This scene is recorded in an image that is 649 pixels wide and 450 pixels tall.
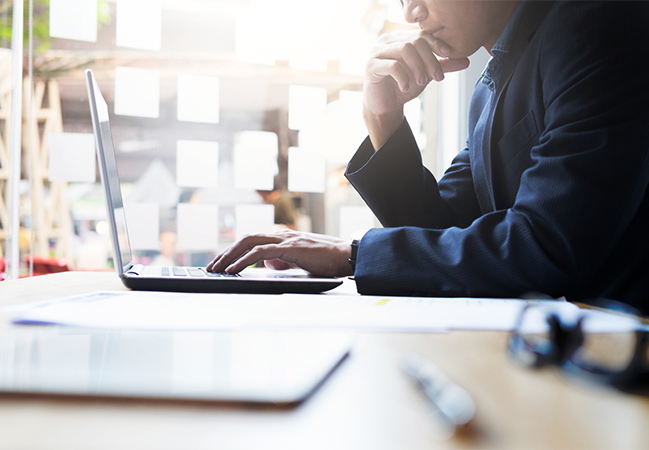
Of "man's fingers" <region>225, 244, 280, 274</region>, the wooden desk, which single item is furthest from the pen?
"man's fingers" <region>225, 244, 280, 274</region>

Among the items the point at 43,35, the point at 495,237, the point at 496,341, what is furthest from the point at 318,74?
the point at 496,341

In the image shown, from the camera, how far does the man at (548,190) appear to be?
548 millimetres

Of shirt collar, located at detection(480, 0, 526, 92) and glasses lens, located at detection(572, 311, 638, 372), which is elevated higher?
shirt collar, located at detection(480, 0, 526, 92)

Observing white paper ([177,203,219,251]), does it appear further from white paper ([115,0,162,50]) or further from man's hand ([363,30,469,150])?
man's hand ([363,30,469,150])

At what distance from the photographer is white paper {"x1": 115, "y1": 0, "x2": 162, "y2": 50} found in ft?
6.25

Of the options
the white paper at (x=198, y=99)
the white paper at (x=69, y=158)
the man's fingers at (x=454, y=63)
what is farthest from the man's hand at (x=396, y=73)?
the white paper at (x=69, y=158)

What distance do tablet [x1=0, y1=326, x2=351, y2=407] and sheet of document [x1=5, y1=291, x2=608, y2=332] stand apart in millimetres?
24

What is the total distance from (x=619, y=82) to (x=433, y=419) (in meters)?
0.59

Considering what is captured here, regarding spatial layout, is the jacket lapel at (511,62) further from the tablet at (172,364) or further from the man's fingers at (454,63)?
the tablet at (172,364)

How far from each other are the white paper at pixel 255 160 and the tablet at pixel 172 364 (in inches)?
67.3

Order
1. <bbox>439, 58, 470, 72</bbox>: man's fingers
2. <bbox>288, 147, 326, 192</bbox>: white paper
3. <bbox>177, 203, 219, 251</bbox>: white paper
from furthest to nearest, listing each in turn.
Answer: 1. <bbox>288, 147, 326, 192</bbox>: white paper
2. <bbox>177, 203, 219, 251</bbox>: white paper
3. <bbox>439, 58, 470, 72</bbox>: man's fingers

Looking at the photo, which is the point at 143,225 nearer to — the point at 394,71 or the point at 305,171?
the point at 305,171

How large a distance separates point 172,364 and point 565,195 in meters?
0.49

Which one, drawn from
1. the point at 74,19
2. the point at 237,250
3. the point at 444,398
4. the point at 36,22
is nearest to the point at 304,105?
the point at 74,19
